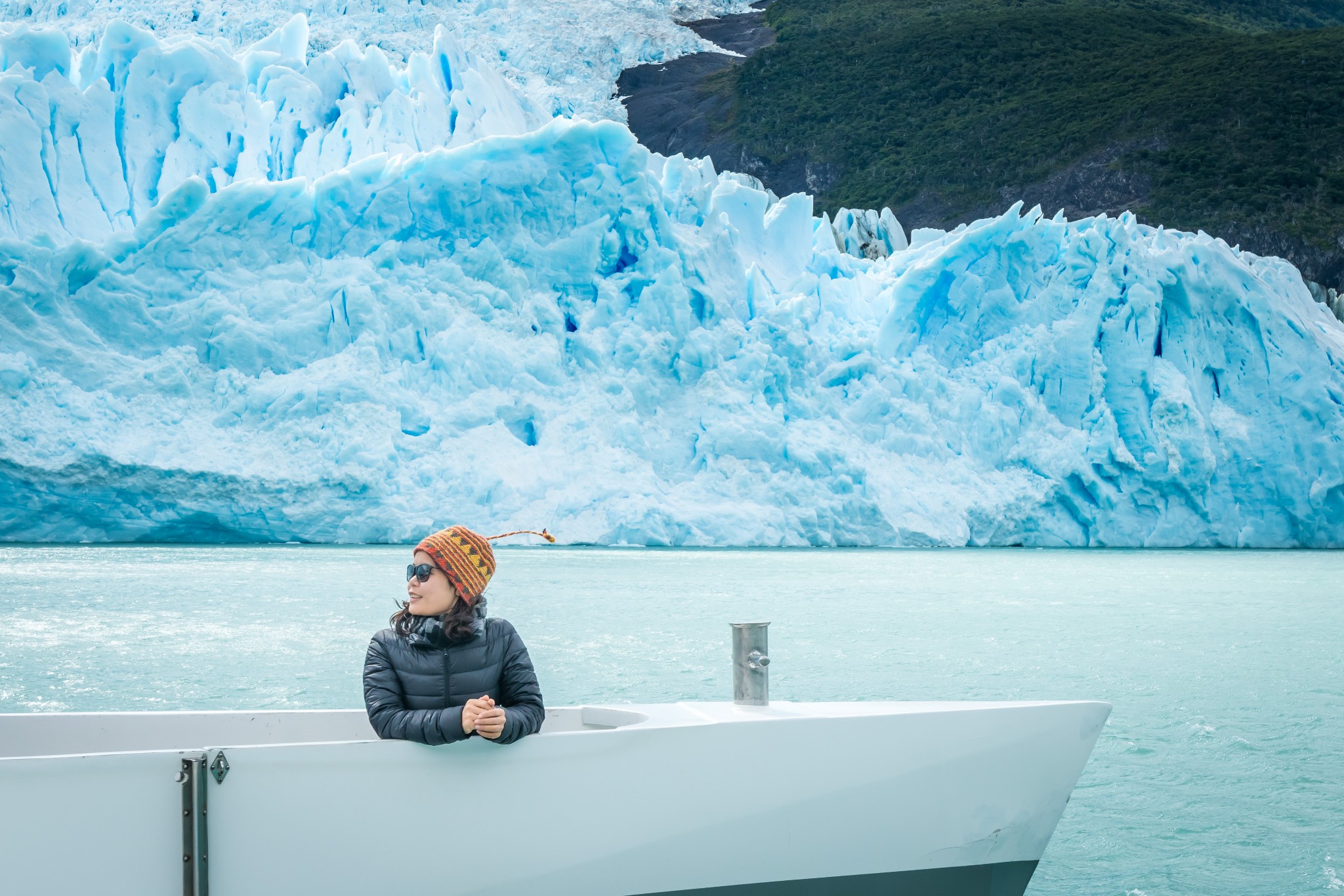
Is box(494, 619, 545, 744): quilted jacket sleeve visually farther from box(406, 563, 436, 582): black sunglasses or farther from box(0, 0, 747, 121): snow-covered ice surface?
box(0, 0, 747, 121): snow-covered ice surface

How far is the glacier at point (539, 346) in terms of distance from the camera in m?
11.9

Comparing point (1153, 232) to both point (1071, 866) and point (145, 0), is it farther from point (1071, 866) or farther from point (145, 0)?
point (145, 0)

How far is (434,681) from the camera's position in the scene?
2.10 meters

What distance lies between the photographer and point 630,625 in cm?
720

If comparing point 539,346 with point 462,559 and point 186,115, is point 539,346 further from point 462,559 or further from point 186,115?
point 462,559

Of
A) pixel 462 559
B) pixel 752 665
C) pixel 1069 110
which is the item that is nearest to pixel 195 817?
pixel 462 559

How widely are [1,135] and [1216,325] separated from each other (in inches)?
531

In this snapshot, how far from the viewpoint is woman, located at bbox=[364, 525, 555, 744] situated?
6.75 ft

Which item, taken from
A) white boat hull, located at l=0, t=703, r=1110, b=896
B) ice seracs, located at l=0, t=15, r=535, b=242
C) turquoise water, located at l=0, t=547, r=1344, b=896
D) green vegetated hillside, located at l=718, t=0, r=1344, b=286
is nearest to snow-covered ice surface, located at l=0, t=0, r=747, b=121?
ice seracs, located at l=0, t=15, r=535, b=242

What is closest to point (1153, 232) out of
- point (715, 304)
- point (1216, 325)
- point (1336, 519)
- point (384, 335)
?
point (1216, 325)

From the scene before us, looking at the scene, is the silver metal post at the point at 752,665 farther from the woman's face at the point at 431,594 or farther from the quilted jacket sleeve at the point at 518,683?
the woman's face at the point at 431,594

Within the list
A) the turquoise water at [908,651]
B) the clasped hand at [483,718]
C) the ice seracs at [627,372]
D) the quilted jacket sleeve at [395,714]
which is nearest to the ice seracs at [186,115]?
the ice seracs at [627,372]

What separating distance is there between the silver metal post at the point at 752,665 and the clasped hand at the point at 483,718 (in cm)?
62

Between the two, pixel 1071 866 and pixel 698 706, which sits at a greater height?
pixel 698 706
